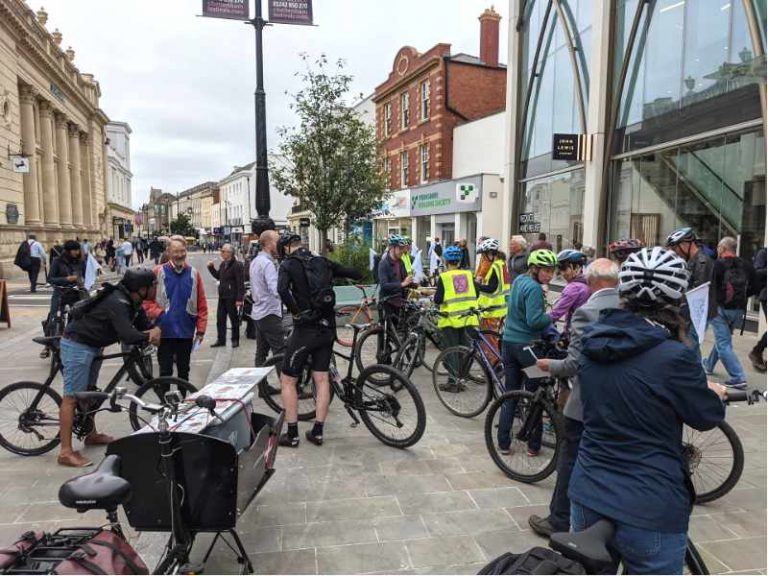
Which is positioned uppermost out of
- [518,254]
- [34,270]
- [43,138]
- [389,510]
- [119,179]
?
[119,179]

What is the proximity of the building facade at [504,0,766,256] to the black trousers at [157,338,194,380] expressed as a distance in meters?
8.96

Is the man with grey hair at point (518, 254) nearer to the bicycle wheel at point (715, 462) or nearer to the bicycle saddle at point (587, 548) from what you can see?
the bicycle wheel at point (715, 462)

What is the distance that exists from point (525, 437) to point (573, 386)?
1.10 metres

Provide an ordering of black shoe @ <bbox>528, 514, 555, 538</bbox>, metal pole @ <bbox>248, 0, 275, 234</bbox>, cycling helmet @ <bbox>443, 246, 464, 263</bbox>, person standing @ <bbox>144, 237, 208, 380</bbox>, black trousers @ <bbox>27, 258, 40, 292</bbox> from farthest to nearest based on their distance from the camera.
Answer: black trousers @ <bbox>27, 258, 40, 292</bbox> < metal pole @ <bbox>248, 0, 275, 234</bbox> < cycling helmet @ <bbox>443, 246, 464, 263</bbox> < person standing @ <bbox>144, 237, 208, 380</bbox> < black shoe @ <bbox>528, 514, 555, 538</bbox>

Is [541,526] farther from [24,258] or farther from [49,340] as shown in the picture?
[24,258]

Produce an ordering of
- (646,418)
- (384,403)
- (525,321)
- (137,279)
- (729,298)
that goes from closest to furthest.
Answer: (646,418), (137,279), (525,321), (384,403), (729,298)

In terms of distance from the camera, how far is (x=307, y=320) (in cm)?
452

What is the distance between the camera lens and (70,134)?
39.9m

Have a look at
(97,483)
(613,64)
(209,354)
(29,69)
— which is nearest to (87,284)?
(209,354)

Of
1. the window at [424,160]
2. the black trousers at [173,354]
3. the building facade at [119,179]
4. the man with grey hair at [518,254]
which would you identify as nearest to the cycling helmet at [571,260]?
the black trousers at [173,354]

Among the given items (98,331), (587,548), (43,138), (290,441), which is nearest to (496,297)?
(290,441)

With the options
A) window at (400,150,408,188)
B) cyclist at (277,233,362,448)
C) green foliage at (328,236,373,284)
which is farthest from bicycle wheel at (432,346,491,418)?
window at (400,150,408,188)

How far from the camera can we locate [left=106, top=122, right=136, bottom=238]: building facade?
207ft

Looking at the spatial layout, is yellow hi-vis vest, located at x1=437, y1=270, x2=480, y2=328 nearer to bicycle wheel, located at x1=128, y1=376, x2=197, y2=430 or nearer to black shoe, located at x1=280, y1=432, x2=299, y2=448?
black shoe, located at x1=280, y1=432, x2=299, y2=448
